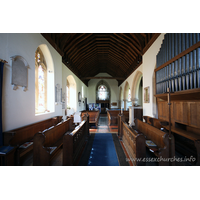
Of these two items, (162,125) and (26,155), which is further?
(162,125)

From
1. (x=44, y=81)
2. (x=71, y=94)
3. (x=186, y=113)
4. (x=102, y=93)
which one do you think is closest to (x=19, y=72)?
(x=44, y=81)

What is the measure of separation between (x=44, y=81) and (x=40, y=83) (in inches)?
11.1

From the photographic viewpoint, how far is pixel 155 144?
2.46m

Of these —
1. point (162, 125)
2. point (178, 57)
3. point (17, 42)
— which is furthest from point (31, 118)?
point (178, 57)

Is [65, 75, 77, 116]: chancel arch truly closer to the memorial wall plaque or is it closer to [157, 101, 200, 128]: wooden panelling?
the memorial wall plaque

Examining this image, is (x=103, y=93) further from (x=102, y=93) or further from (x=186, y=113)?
(x=186, y=113)

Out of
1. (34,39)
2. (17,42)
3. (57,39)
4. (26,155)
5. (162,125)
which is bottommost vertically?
(26,155)

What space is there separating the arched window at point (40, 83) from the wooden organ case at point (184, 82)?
410cm

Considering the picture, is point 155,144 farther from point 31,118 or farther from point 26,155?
point 31,118

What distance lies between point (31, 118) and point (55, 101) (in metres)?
1.56

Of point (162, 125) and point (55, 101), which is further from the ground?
point (55, 101)

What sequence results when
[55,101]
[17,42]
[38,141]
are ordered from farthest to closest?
[55,101]
[17,42]
[38,141]

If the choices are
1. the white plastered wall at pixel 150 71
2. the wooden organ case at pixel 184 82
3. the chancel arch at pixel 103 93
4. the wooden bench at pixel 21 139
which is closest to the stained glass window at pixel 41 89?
the wooden bench at pixel 21 139

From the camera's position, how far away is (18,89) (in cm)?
264
